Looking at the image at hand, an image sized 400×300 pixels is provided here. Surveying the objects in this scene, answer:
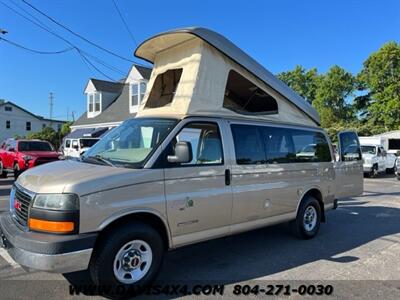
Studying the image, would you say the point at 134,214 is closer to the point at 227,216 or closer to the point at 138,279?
the point at 138,279

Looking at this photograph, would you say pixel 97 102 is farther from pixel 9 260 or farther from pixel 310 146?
pixel 9 260

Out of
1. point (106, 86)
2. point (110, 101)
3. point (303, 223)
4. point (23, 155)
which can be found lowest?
point (303, 223)

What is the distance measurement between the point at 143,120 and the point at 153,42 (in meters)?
1.52

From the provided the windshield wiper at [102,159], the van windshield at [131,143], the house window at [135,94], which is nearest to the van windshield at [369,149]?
the house window at [135,94]

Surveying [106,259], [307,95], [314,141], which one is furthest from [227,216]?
[307,95]

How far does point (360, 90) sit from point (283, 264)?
52.7 meters

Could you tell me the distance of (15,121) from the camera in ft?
208

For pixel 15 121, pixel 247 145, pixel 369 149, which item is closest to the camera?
pixel 247 145

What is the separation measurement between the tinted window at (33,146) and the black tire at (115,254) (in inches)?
579

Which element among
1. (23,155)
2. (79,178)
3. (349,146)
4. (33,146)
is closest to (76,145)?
(33,146)

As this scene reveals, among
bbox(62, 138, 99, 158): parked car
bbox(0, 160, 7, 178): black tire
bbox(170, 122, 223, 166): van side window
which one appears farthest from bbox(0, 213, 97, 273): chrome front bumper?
bbox(62, 138, 99, 158): parked car

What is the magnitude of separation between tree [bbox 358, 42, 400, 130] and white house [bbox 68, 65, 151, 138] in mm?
26383

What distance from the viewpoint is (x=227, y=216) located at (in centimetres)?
554

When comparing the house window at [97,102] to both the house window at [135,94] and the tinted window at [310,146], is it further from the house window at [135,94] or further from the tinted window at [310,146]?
the tinted window at [310,146]
